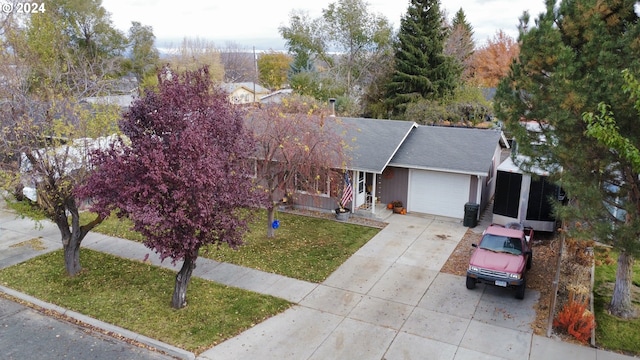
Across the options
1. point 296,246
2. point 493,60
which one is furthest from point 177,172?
point 493,60

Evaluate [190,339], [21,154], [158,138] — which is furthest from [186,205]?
[21,154]

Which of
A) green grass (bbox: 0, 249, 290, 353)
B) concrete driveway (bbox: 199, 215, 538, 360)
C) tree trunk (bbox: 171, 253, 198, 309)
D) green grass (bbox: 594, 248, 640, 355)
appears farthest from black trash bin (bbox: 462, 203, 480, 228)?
tree trunk (bbox: 171, 253, 198, 309)

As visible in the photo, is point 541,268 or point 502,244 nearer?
point 502,244

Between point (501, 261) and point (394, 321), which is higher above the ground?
point (501, 261)

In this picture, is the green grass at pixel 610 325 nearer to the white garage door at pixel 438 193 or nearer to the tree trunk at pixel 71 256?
the white garage door at pixel 438 193

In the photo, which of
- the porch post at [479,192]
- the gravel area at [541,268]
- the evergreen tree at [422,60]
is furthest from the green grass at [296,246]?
the evergreen tree at [422,60]

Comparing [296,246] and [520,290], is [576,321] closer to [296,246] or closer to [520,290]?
[520,290]
